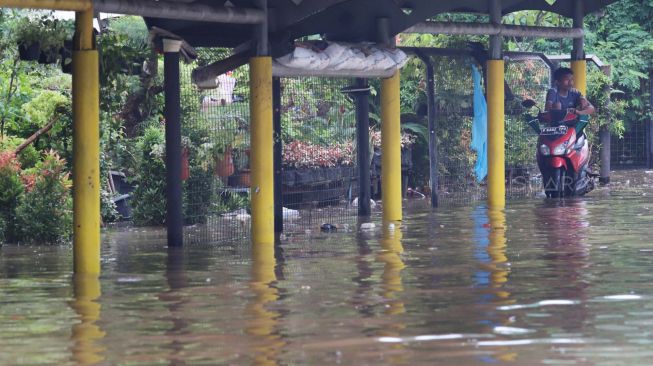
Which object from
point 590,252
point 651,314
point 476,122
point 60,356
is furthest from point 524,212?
point 60,356

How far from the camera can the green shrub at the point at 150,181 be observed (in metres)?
19.7

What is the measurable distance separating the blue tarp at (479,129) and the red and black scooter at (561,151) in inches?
28.2

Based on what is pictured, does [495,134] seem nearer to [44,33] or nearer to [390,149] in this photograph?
[390,149]

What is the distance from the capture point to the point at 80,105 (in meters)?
13.8

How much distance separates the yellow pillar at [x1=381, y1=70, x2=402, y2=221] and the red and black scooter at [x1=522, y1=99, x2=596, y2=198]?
4.29 meters

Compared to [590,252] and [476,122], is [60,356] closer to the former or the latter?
[590,252]

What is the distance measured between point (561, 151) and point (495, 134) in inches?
92.5

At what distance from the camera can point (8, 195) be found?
1762 centimetres

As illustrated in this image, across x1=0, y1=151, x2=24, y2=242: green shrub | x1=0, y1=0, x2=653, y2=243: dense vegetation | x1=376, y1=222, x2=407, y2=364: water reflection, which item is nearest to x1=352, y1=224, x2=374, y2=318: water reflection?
x1=376, y1=222, x2=407, y2=364: water reflection

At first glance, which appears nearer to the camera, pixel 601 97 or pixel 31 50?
pixel 31 50

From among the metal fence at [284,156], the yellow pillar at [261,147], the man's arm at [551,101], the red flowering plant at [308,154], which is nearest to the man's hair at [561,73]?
the man's arm at [551,101]

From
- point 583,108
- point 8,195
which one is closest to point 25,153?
point 8,195

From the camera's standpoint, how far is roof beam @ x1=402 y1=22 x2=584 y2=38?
21.1 m

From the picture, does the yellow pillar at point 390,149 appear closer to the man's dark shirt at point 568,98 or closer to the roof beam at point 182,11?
the roof beam at point 182,11
